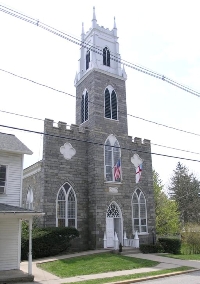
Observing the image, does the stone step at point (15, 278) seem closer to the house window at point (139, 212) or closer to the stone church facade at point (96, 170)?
the stone church facade at point (96, 170)

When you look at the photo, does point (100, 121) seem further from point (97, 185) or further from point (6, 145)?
point (6, 145)

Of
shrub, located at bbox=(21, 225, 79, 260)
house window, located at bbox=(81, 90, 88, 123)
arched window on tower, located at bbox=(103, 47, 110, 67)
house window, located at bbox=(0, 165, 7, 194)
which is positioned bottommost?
shrub, located at bbox=(21, 225, 79, 260)

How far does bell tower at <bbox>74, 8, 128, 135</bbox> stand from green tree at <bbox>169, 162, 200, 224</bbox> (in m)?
31.4

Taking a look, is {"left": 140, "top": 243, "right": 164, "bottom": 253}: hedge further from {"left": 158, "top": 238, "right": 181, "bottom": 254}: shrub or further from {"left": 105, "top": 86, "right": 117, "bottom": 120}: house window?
{"left": 105, "top": 86, "right": 117, "bottom": 120}: house window

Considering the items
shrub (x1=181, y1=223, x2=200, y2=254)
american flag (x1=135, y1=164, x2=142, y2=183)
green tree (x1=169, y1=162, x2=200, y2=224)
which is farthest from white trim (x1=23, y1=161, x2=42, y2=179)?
green tree (x1=169, y1=162, x2=200, y2=224)

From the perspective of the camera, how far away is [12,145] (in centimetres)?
1683

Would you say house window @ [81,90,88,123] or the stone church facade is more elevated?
house window @ [81,90,88,123]

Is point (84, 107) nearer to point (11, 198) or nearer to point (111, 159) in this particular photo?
point (111, 159)

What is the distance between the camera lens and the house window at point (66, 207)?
Answer: 72.1 feet

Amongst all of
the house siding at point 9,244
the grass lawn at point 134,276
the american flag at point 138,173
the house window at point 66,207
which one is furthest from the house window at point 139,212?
the house siding at point 9,244

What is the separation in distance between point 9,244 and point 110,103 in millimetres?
14477

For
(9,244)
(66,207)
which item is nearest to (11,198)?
(9,244)

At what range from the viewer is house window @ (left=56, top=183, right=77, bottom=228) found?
22.0 meters

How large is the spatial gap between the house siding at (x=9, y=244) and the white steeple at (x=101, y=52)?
15.1 metres
